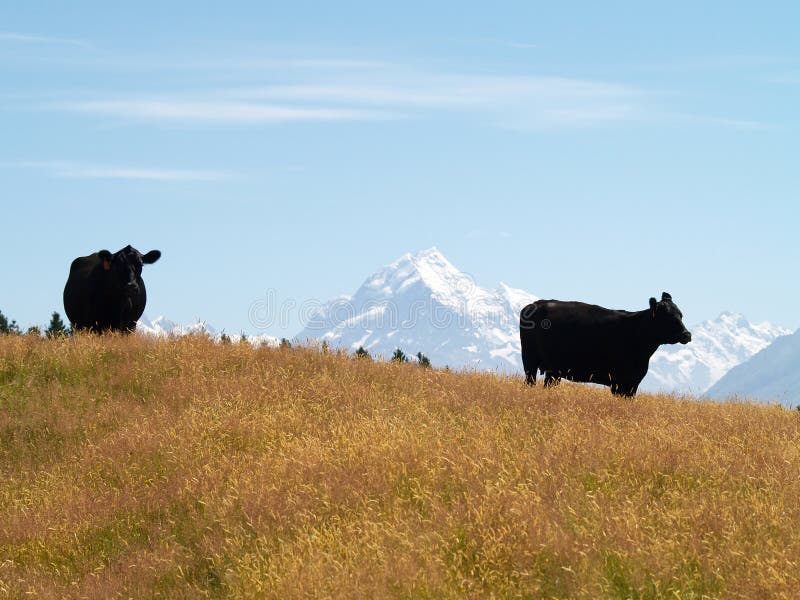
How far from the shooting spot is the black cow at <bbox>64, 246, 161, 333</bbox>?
19.7 metres

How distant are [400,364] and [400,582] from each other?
32.8ft

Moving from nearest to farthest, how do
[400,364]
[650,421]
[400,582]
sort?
[400,582]
[650,421]
[400,364]

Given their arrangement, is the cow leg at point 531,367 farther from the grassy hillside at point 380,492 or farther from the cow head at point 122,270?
the cow head at point 122,270

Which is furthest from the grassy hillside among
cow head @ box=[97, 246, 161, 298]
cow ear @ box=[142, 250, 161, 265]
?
cow ear @ box=[142, 250, 161, 265]

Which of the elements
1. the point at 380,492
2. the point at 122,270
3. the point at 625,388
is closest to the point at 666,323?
the point at 625,388

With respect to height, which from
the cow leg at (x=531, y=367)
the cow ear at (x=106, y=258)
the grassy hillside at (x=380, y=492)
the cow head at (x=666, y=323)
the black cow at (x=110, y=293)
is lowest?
the grassy hillside at (x=380, y=492)

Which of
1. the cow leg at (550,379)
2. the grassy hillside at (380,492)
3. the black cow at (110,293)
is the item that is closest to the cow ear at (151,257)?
the black cow at (110,293)

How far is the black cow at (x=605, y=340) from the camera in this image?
59.3 ft

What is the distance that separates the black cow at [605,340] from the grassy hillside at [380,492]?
289 centimetres

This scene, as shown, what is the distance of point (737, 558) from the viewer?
7.77 m

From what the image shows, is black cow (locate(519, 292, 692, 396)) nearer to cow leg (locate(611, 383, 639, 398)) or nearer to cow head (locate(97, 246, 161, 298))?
cow leg (locate(611, 383, 639, 398))

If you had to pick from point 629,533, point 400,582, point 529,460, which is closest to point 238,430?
point 529,460

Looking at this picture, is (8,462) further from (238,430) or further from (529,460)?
(529,460)

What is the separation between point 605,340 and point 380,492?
959 cm
